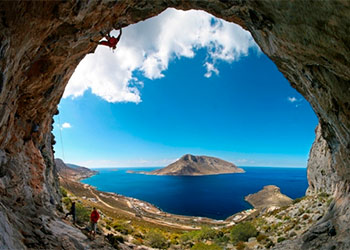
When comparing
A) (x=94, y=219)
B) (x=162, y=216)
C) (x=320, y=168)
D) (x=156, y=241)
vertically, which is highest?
(x=320, y=168)

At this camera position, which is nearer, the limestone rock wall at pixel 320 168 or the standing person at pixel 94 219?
the standing person at pixel 94 219

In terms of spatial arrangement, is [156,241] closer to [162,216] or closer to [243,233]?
[243,233]

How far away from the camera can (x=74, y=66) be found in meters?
15.6

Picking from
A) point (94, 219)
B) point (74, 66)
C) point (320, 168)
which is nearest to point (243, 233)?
point (320, 168)

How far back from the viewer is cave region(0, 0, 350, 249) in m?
7.20

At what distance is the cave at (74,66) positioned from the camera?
7199 mm

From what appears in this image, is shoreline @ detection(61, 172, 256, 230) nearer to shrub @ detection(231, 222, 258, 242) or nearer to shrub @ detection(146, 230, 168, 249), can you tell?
shrub @ detection(146, 230, 168, 249)

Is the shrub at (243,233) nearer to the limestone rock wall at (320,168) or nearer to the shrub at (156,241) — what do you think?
the shrub at (156,241)

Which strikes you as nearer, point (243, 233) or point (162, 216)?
point (243, 233)

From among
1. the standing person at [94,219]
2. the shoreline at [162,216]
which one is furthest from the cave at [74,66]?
the shoreline at [162,216]

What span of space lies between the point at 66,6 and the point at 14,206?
11.7 meters

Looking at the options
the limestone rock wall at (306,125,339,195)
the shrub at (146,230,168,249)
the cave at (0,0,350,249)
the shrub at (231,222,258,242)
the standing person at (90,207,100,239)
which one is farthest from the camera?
the limestone rock wall at (306,125,339,195)

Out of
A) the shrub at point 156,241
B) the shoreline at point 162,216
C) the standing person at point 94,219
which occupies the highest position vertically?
the standing person at point 94,219

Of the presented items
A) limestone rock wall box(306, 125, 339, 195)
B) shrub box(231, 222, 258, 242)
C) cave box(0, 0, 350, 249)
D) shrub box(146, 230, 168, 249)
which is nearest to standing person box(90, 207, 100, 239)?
cave box(0, 0, 350, 249)
